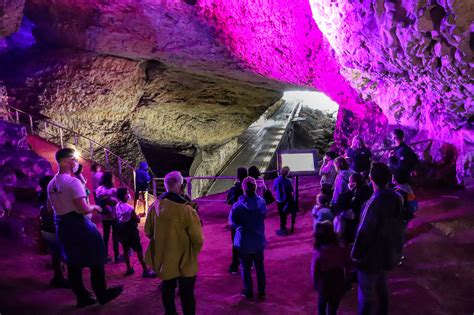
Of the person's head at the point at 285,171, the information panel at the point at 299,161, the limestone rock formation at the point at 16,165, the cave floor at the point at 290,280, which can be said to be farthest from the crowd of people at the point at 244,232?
the limestone rock formation at the point at 16,165

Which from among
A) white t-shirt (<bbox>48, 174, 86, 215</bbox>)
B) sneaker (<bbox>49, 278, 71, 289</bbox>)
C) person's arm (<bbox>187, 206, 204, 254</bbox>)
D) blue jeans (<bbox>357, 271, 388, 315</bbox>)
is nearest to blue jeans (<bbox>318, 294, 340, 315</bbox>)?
blue jeans (<bbox>357, 271, 388, 315</bbox>)

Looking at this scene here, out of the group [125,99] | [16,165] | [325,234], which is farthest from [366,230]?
[125,99]

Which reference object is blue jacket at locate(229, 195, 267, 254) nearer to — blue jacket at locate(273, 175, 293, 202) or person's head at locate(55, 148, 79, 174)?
person's head at locate(55, 148, 79, 174)

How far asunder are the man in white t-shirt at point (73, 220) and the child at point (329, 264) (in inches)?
97.0

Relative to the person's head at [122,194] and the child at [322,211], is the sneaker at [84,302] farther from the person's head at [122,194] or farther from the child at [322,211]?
the child at [322,211]

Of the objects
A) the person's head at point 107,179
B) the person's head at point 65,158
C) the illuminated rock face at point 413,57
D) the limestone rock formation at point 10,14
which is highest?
the limestone rock formation at point 10,14

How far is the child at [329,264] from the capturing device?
3418 millimetres

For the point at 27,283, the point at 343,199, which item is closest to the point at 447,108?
the point at 343,199

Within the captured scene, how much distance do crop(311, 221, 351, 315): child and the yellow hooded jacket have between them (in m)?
1.14

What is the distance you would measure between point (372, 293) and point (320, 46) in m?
7.28

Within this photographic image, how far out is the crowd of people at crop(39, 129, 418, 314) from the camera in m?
3.39

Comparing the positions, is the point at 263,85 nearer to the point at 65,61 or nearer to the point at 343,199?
the point at 65,61

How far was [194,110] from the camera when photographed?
53.9ft

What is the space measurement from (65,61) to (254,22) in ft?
23.2
